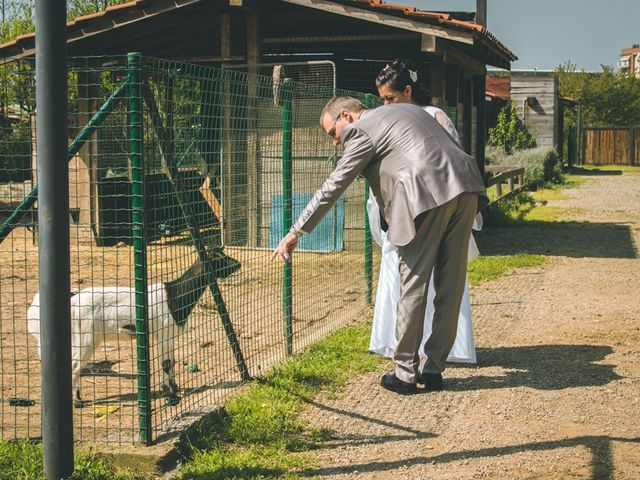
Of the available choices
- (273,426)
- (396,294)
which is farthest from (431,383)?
(273,426)

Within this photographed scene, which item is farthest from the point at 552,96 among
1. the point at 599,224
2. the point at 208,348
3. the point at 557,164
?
the point at 208,348

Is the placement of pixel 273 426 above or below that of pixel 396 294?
below

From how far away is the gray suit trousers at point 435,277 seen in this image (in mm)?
5340

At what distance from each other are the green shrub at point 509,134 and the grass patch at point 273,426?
21.8m

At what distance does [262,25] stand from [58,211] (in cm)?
989

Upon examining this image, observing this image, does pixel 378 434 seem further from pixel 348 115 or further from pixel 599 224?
pixel 599 224

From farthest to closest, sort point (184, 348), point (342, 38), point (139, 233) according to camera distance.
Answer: point (342, 38) → point (184, 348) → point (139, 233)

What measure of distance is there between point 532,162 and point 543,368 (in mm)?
19793

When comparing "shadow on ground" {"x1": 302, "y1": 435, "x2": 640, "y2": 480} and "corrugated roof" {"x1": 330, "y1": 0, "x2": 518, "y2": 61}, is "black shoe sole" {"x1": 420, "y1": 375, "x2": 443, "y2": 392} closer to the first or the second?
"shadow on ground" {"x1": 302, "y1": 435, "x2": 640, "y2": 480}

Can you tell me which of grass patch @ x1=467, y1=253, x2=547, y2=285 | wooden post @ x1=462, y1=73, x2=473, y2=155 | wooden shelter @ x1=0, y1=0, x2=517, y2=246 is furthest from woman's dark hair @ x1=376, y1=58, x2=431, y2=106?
wooden post @ x1=462, y1=73, x2=473, y2=155

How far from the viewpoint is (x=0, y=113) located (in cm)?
502

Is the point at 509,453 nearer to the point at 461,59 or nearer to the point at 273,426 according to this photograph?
the point at 273,426

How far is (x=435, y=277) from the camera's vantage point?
18.3ft

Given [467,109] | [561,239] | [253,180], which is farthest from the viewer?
[467,109]
